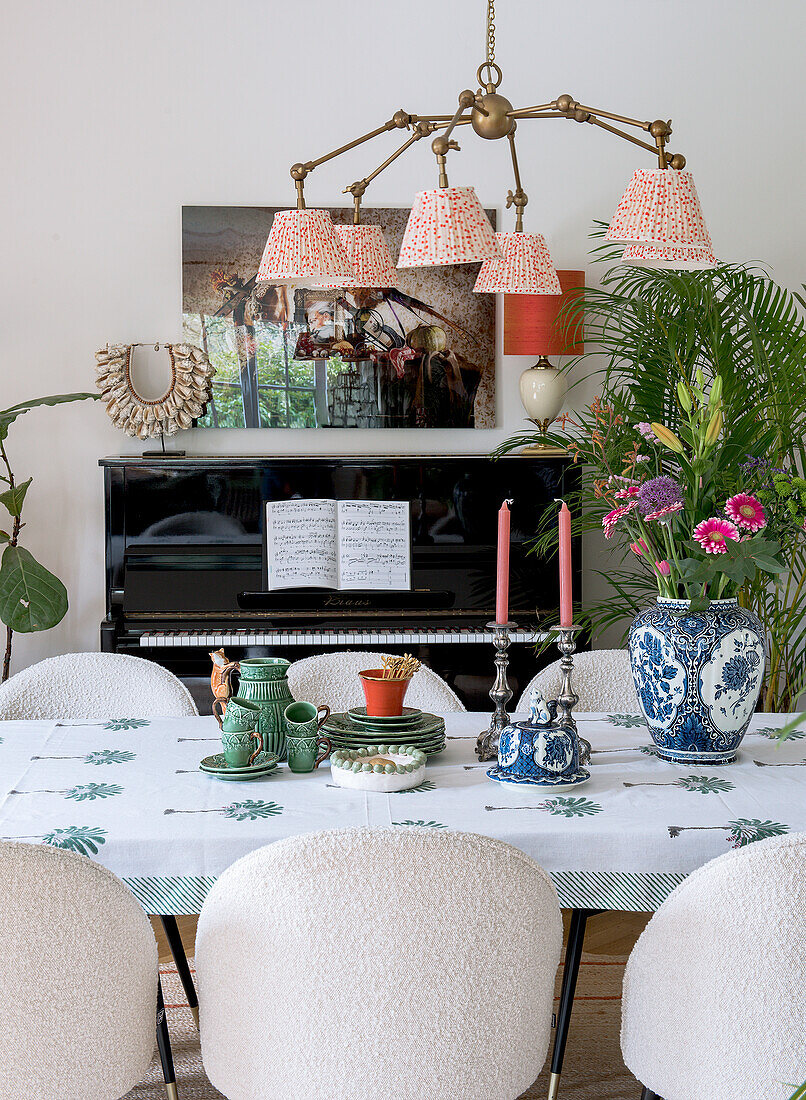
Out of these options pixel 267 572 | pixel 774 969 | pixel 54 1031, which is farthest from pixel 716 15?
pixel 54 1031

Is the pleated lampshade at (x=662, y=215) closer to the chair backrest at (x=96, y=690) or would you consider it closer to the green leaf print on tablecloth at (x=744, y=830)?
the green leaf print on tablecloth at (x=744, y=830)

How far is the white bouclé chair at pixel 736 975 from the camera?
138 cm

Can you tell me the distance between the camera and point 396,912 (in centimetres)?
133

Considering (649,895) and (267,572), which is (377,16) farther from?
(649,895)

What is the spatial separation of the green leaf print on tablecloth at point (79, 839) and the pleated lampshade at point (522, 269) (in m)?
1.29

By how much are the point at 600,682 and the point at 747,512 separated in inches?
33.5

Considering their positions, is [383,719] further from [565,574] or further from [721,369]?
[721,369]

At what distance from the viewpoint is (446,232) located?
1.75 metres

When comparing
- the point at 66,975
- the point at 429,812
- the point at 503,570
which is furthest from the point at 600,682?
the point at 66,975

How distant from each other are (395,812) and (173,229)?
3.08 meters

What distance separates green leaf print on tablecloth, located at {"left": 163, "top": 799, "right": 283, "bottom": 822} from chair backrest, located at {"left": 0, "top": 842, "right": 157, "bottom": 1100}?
0.28 meters

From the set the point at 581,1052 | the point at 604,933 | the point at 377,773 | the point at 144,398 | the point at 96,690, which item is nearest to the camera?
the point at 377,773

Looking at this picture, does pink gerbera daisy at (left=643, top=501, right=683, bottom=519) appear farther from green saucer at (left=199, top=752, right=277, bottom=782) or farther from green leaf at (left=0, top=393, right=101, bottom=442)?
green leaf at (left=0, top=393, right=101, bottom=442)

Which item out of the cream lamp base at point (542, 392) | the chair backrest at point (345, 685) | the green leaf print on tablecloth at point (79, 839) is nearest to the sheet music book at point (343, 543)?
the cream lamp base at point (542, 392)
